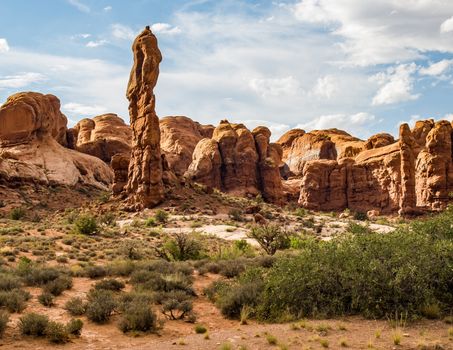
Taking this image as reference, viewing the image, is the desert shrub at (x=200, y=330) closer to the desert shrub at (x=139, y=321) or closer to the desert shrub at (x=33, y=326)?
the desert shrub at (x=139, y=321)

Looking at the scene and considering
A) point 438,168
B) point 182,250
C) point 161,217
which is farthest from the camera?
point 438,168

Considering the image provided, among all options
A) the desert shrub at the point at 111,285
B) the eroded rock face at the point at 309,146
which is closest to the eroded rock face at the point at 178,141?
the eroded rock face at the point at 309,146

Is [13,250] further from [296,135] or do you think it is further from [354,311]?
[296,135]

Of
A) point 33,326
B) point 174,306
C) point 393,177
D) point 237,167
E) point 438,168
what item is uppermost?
point 237,167

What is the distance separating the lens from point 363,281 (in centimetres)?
1323

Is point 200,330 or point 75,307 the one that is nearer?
point 200,330

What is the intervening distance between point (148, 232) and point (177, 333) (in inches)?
988

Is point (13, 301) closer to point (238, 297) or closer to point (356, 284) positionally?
point (238, 297)

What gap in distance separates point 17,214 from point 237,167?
34.5 meters

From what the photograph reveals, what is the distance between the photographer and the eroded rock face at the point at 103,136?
76.6 metres

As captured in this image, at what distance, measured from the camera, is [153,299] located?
14.9m

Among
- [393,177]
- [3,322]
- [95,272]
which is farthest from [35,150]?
[3,322]

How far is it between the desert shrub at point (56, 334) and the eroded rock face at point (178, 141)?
2687 inches

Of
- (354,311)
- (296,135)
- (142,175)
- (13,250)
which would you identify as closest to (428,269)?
(354,311)
